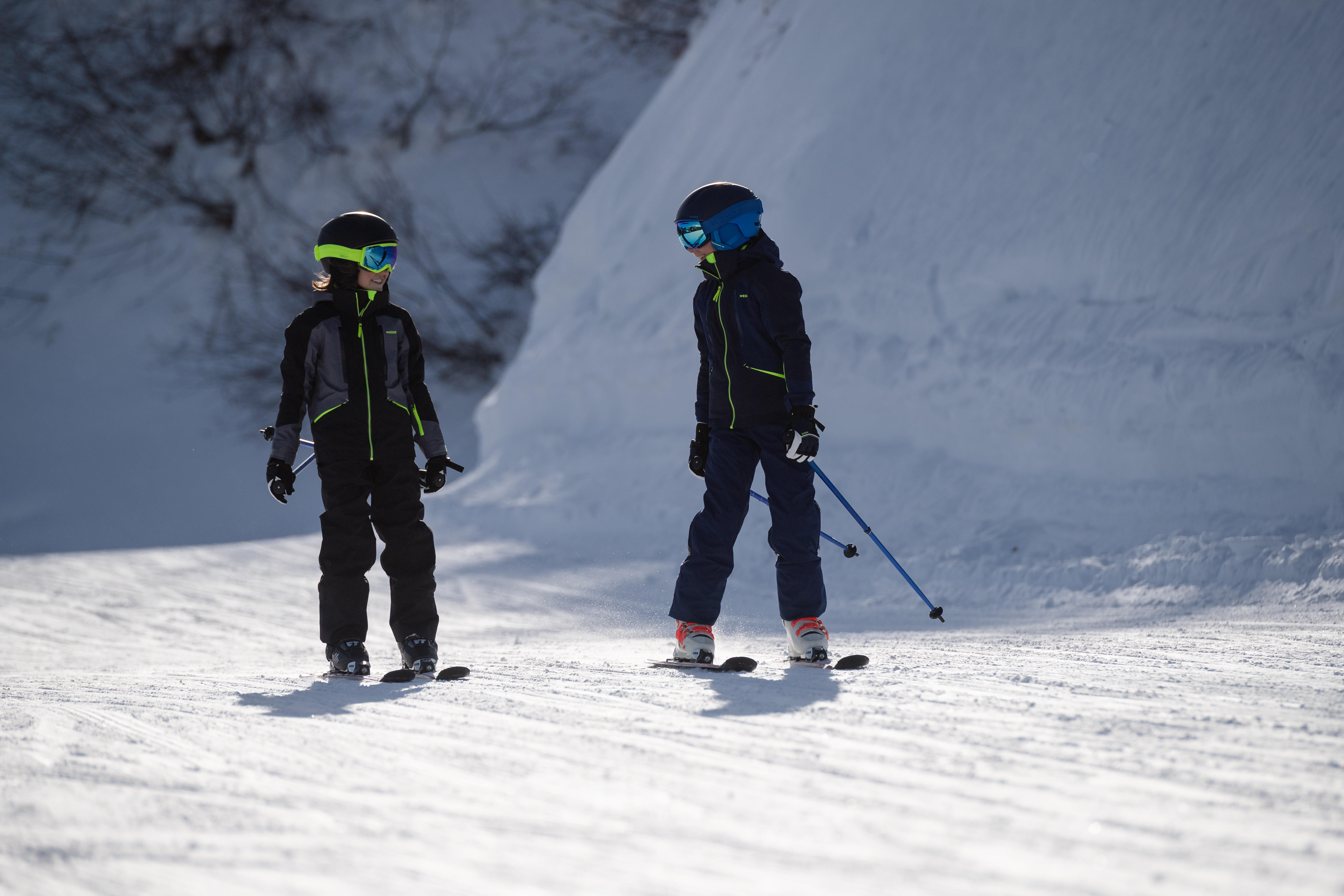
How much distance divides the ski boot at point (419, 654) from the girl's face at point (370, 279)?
1.19 metres

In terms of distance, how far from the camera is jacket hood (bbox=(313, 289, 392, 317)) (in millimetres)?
3828

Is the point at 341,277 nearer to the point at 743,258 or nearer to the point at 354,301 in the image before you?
the point at 354,301

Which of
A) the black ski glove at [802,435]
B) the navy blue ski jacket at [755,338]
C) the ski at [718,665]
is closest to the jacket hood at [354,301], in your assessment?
the navy blue ski jacket at [755,338]

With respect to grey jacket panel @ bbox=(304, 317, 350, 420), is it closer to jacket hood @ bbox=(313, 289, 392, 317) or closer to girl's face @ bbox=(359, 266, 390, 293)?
jacket hood @ bbox=(313, 289, 392, 317)

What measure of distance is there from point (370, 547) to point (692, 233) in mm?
1536

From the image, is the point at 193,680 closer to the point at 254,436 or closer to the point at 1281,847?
the point at 1281,847

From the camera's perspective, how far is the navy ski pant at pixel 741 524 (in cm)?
379

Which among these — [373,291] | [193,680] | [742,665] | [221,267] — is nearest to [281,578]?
[193,680]

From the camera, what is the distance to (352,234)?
12.5ft

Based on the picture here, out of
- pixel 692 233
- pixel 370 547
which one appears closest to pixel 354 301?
pixel 370 547

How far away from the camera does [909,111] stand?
824 centimetres

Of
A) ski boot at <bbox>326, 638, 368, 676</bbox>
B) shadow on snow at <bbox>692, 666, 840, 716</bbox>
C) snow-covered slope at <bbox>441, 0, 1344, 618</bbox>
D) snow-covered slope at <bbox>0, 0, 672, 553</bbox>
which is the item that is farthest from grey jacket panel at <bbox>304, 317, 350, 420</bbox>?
snow-covered slope at <bbox>0, 0, 672, 553</bbox>

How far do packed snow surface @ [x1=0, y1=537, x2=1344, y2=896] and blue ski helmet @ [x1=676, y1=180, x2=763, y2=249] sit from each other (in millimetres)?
1451

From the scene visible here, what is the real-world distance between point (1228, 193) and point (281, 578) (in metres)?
6.26
